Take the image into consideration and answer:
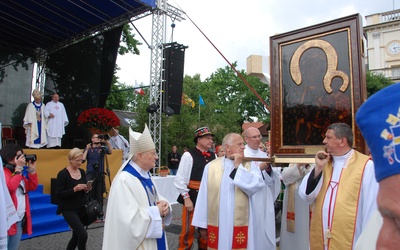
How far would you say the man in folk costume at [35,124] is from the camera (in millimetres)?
10359

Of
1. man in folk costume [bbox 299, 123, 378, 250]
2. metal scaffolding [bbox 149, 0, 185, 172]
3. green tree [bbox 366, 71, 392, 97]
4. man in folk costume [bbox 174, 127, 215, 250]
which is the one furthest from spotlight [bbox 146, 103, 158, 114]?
green tree [bbox 366, 71, 392, 97]

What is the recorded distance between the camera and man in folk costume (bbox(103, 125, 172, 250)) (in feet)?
10.1

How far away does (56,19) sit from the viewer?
1156cm

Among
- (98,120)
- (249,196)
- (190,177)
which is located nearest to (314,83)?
→ (249,196)

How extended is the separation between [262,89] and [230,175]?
37329 millimetres

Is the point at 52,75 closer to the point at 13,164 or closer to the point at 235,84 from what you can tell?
the point at 13,164

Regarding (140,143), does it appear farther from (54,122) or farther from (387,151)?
(54,122)

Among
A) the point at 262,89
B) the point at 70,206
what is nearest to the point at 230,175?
the point at 70,206

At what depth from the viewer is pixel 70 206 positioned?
4.89m

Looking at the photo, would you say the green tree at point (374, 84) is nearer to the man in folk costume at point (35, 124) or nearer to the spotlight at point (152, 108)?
the spotlight at point (152, 108)

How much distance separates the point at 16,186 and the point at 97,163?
351 cm

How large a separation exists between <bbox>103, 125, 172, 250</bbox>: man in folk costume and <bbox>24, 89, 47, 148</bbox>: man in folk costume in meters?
8.28

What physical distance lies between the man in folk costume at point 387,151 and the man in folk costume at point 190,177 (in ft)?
15.6

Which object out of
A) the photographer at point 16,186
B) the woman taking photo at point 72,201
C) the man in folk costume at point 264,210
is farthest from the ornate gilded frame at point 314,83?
the photographer at point 16,186
